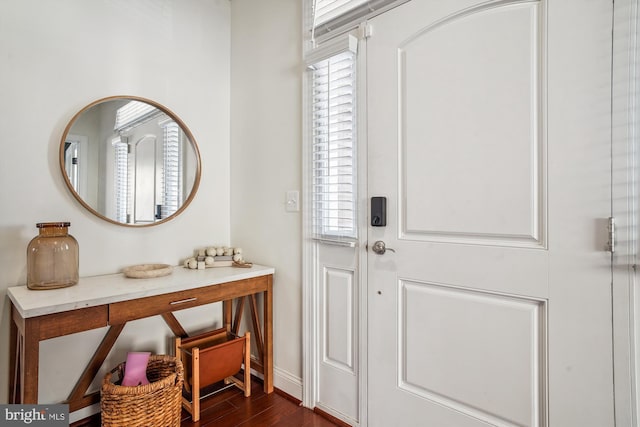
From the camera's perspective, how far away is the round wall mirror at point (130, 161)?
72.7 inches

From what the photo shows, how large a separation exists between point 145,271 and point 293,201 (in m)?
0.90

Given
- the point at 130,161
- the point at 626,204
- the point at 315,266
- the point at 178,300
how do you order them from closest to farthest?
1. the point at 626,204
2. the point at 178,300
3. the point at 315,266
4. the point at 130,161

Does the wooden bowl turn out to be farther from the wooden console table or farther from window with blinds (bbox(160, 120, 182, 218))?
window with blinds (bbox(160, 120, 182, 218))

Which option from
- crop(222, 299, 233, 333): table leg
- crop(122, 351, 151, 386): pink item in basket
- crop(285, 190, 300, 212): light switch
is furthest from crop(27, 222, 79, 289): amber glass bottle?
crop(285, 190, 300, 212): light switch

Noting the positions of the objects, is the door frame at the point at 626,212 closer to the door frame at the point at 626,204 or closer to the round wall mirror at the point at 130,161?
the door frame at the point at 626,204

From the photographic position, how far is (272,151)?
220 cm

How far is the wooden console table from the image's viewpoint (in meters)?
1.33

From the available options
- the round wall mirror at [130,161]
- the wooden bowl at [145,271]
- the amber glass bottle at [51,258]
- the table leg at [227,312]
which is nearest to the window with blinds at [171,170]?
the round wall mirror at [130,161]

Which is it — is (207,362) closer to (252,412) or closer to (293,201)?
(252,412)

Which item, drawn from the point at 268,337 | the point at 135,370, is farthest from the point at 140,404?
the point at 268,337

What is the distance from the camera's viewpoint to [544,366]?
3.92 feet

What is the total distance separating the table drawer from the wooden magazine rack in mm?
292

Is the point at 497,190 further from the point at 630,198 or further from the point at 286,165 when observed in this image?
the point at 286,165

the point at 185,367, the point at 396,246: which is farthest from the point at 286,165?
the point at 185,367
